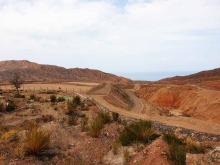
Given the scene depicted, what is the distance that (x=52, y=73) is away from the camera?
506ft

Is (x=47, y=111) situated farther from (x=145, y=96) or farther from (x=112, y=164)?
(x=145, y=96)

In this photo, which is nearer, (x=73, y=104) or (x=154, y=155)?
(x=154, y=155)

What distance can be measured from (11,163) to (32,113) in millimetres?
15968

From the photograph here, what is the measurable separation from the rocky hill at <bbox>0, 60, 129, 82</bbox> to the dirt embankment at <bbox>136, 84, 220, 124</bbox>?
2560 inches

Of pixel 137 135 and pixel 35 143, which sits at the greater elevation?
pixel 137 135

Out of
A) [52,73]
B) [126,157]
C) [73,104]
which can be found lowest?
[126,157]

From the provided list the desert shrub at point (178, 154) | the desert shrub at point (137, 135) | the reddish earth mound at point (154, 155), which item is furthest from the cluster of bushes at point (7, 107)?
the desert shrub at point (178, 154)

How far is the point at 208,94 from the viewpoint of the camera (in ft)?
200

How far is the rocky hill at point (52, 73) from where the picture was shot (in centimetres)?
14212

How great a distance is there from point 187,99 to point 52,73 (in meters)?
95.1

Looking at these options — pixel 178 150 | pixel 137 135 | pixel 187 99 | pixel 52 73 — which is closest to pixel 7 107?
pixel 137 135

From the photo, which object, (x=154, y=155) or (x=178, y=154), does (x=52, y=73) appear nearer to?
(x=154, y=155)

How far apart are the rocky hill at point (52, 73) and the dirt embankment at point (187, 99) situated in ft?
213

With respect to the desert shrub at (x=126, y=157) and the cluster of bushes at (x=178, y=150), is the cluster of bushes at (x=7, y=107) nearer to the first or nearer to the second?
the desert shrub at (x=126, y=157)
